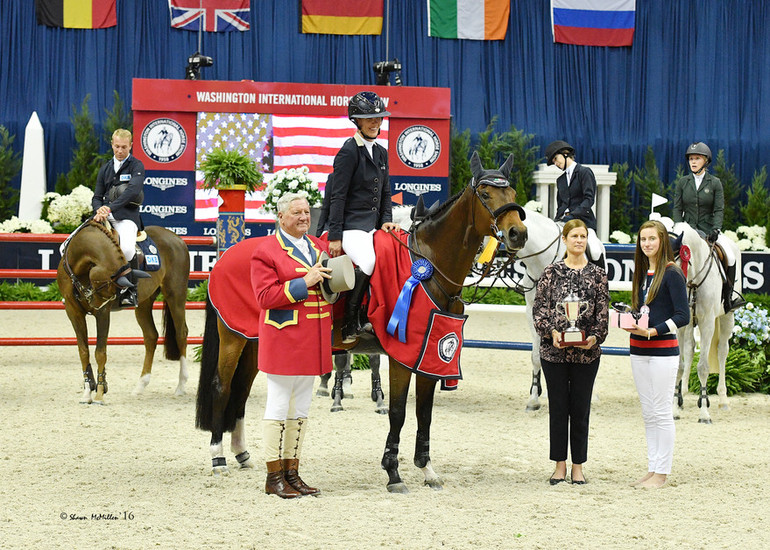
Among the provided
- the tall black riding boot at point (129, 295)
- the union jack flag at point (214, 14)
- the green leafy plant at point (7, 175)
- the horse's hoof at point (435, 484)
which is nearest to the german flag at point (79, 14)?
the union jack flag at point (214, 14)

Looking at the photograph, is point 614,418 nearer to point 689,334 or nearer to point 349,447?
point 689,334

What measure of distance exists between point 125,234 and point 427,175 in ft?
27.2

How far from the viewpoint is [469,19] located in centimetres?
1992

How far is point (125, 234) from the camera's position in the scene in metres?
7.36

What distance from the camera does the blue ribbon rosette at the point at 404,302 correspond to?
4688 millimetres

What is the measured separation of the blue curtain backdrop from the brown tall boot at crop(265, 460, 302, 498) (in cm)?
1622

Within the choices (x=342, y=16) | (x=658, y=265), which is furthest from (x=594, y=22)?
(x=658, y=265)

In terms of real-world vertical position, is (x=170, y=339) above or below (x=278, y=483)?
above

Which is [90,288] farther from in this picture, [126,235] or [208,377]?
[208,377]

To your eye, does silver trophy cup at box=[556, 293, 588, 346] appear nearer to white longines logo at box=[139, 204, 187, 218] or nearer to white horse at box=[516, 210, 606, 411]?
white horse at box=[516, 210, 606, 411]

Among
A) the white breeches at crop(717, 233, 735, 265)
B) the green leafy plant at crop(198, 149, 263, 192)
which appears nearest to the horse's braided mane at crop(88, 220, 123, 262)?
the green leafy plant at crop(198, 149, 263, 192)

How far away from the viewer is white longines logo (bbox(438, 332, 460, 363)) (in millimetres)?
4672

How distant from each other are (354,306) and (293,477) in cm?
98

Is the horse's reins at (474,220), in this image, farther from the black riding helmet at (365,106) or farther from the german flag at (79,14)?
the german flag at (79,14)
